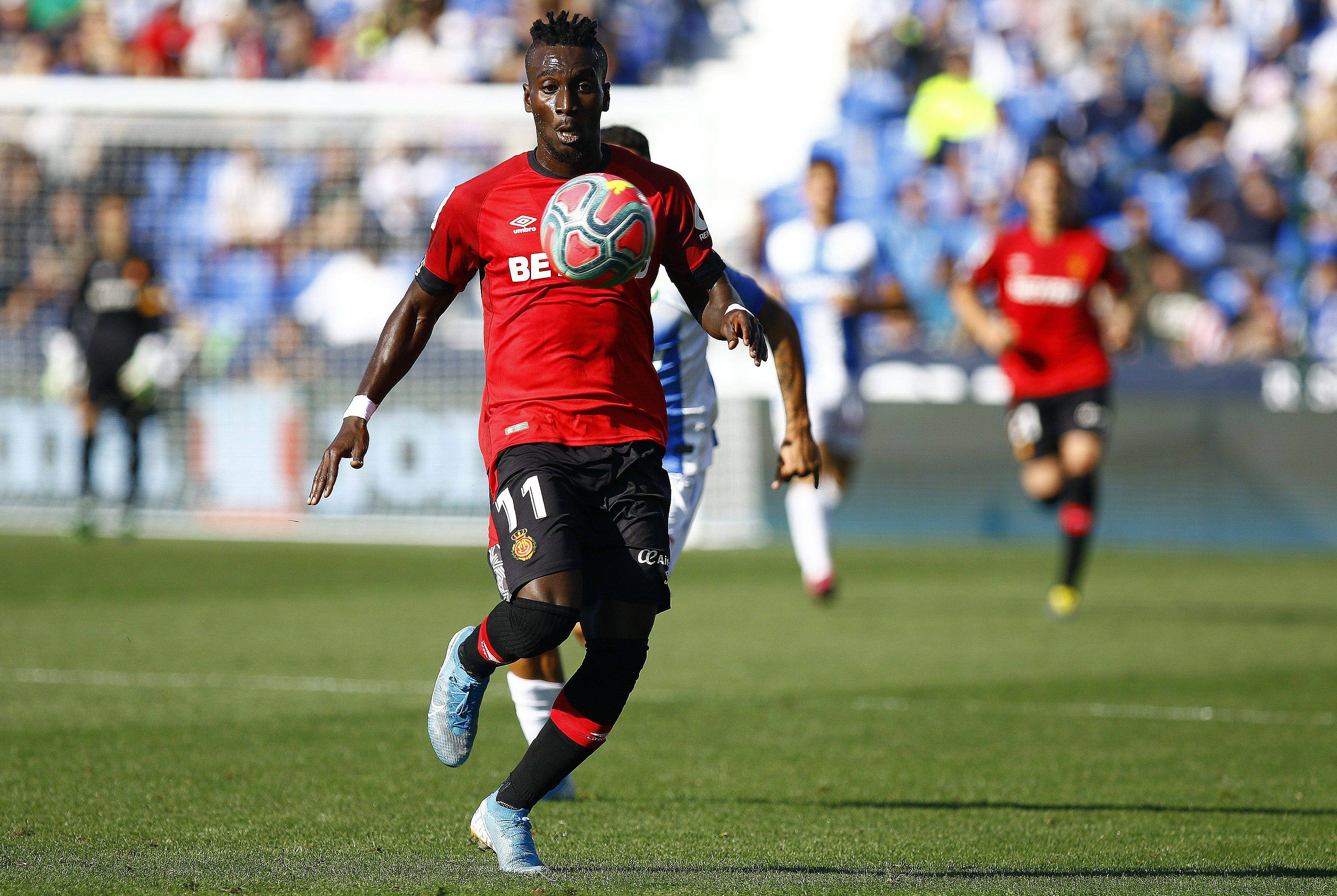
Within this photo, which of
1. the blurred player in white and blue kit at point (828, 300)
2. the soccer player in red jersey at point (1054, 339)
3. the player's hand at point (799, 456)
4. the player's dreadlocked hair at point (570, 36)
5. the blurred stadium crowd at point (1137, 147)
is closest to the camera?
the player's dreadlocked hair at point (570, 36)

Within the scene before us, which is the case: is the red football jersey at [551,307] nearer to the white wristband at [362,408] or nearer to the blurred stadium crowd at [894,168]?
the white wristband at [362,408]

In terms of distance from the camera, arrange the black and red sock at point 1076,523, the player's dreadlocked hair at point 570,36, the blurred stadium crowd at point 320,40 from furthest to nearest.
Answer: the blurred stadium crowd at point 320,40, the black and red sock at point 1076,523, the player's dreadlocked hair at point 570,36

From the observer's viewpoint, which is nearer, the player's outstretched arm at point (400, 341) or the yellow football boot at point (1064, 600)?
the player's outstretched arm at point (400, 341)

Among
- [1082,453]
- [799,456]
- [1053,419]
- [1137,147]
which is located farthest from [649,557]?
[1137,147]

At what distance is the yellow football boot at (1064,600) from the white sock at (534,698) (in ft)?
18.4

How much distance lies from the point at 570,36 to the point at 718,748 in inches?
110

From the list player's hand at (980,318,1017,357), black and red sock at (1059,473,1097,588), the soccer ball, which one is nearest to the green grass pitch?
black and red sock at (1059,473,1097,588)

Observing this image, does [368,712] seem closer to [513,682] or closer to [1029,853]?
[513,682]

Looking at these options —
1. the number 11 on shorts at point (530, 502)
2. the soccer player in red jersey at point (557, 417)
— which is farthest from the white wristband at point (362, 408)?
the number 11 on shorts at point (530, 502)

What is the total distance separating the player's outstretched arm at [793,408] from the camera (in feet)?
15.1

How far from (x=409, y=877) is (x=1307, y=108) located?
51.6ft

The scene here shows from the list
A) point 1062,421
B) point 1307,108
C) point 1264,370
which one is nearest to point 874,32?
point 1307,108

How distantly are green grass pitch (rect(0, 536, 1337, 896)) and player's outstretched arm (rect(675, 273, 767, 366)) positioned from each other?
1.24 metres

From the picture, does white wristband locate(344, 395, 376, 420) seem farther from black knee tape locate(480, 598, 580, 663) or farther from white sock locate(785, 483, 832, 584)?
white sock locate(785, 483, 832, 584)
